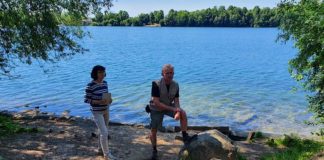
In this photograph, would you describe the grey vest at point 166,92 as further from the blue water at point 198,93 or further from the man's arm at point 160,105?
the blue water at point 198,93

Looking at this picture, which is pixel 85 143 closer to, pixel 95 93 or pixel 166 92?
pixel 95 93

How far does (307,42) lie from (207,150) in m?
4.17

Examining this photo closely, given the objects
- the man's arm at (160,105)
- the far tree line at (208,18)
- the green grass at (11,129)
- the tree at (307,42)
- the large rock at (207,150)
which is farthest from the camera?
→ the far tree line at (208,18)

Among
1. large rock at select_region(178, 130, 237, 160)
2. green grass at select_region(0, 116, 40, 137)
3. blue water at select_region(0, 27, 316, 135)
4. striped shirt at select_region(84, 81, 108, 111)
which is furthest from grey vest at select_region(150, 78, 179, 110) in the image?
blue water at select_region(0, 27, 316, 135)

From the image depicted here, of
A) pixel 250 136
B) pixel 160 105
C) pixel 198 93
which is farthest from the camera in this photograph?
pixel 198 93

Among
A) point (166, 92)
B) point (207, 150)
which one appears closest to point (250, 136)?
point (207, 150)

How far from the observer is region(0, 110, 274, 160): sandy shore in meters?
9.93

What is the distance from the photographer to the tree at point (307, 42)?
32.4 ft

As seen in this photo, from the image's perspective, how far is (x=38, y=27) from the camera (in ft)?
43.9

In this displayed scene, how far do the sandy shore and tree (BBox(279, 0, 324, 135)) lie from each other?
83.8 inches

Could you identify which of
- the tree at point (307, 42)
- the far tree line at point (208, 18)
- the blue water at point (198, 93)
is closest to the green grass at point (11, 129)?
the blue water at point (198, 93)

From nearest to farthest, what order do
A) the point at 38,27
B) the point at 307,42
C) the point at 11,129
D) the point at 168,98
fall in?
the point at 168,98
the point at 307,42
the point at 11,129
the point at 38,27

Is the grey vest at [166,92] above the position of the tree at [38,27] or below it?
below

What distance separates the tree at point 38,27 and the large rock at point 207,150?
22.9 ft
